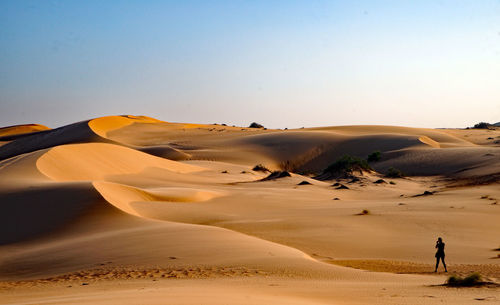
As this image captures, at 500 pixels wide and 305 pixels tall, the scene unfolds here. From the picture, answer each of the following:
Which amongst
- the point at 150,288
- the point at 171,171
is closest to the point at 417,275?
the point at 150,288

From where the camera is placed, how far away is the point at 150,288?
9.23 meters

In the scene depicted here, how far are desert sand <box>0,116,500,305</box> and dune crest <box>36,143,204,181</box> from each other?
0.43 feet

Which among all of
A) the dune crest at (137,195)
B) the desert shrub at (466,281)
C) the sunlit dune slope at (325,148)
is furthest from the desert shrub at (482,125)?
the desert shrub at (466,281)

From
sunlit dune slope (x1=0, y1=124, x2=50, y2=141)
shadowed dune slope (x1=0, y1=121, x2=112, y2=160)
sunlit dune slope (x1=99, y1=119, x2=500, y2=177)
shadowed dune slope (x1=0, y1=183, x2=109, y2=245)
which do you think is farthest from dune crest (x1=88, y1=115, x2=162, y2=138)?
shadowed dune slope (x1=0, y1=183, x2=109, y2=245)

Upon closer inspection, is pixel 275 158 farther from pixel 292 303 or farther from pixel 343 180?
pixel 292 303

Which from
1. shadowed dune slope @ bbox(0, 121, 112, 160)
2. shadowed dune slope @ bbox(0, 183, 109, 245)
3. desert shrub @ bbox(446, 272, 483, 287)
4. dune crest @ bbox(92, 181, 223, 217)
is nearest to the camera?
desert shrub @ bbox(446, 272, 483, 287)

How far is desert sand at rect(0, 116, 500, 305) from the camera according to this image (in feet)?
30.8

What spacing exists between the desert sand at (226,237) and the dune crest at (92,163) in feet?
0.43

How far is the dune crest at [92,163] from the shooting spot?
29109 mm

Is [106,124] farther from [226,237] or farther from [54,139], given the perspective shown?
[226,237]

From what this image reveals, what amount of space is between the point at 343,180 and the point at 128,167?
46.2 ft

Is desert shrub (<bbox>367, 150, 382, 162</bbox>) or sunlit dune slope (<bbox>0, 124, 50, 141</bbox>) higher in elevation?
sunlit dune slope (<bbox>0, 124, 50, 141</bbox>)

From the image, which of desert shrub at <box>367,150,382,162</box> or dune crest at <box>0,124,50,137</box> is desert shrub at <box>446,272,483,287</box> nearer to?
desert shrub at <box>367,150,382,162</box>

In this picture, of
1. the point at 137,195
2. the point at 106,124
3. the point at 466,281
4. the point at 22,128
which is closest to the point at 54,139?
the point at 106,124
